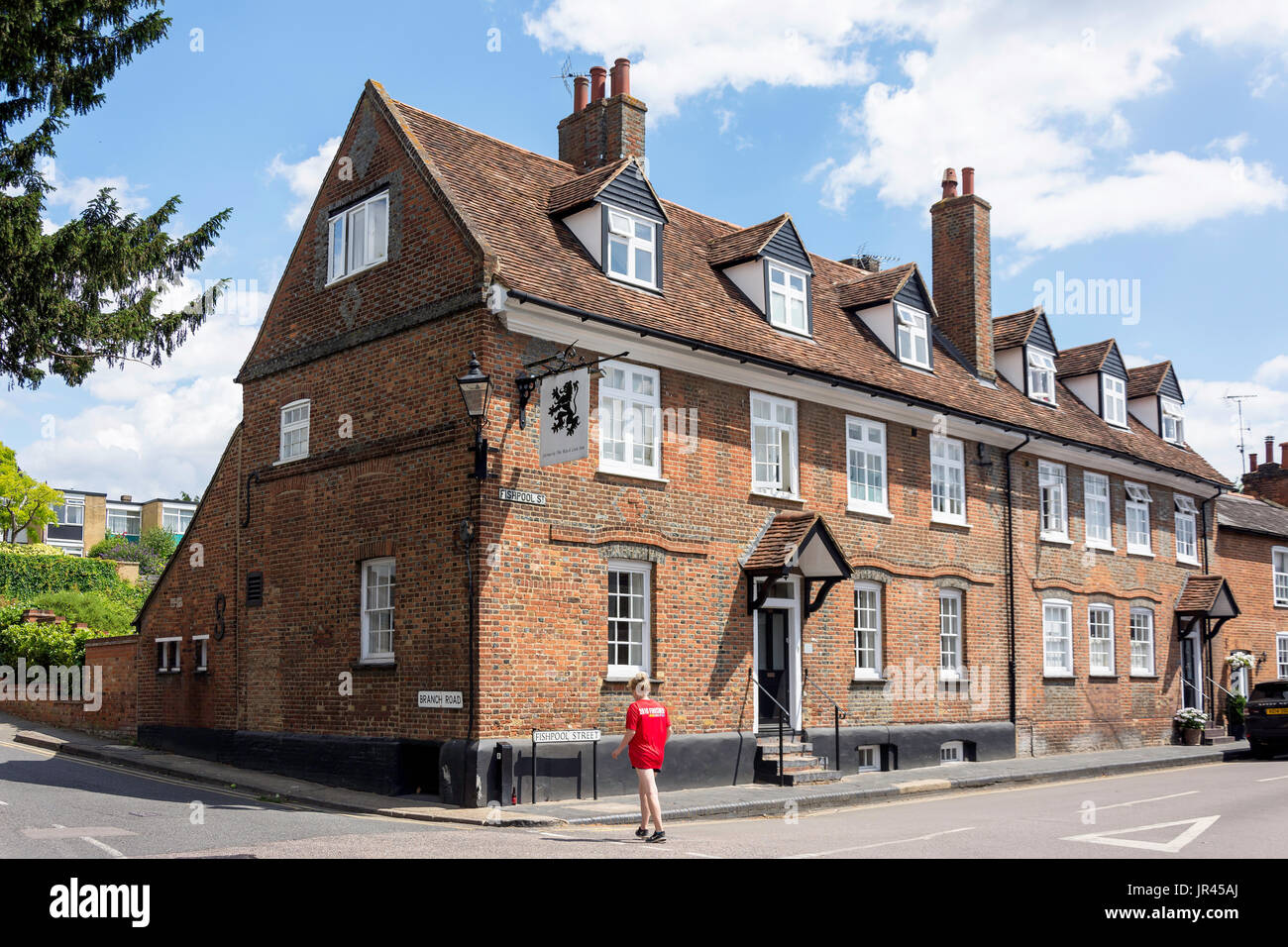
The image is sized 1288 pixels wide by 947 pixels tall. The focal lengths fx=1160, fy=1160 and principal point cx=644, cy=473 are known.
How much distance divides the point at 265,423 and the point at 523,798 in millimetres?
8830

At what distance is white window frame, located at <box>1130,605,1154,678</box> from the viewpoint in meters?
28.6

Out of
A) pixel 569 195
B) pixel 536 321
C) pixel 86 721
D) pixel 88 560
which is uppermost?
pixel 569 195

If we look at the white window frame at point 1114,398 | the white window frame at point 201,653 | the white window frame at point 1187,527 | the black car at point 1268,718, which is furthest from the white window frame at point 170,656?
the white window frame at point 1187,527

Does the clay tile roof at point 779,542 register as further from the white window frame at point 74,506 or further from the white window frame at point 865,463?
the white window frame at point 74,506

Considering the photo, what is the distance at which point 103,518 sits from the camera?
77.4 metres

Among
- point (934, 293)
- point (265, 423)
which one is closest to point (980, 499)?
point (934, 293)

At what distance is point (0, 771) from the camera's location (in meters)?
17.8

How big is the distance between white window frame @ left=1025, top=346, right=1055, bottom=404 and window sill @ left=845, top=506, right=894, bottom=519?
8129 millimetres

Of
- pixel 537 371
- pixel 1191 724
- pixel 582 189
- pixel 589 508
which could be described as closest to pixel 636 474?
pixel 589 508

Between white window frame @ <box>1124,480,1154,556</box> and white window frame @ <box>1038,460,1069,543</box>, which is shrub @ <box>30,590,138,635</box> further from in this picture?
white window frame @ <box>1124,480,1154,556</box>

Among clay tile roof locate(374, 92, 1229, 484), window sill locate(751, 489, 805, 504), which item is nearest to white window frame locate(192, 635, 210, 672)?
clay tile roof locate(374, 92, 1229, 484)

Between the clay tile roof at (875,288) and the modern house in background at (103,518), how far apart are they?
59.0 m

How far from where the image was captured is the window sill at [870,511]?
2084 centimetres
